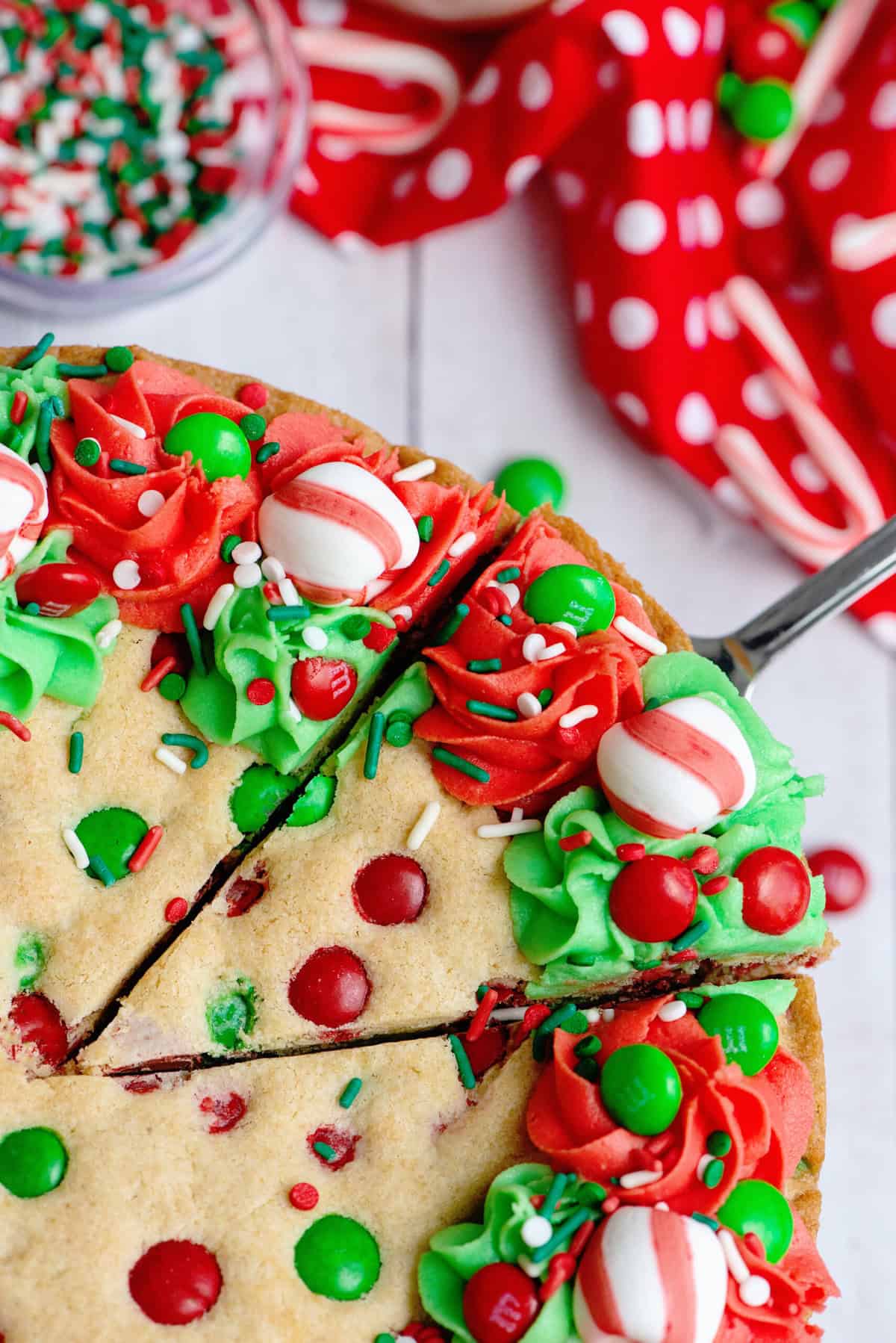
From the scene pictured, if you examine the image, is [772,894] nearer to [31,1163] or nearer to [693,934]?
[693,934]

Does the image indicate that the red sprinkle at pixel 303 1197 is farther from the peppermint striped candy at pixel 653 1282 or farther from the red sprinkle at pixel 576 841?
the red sprinkle at pixel 576 841

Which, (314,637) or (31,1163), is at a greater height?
(314,637)

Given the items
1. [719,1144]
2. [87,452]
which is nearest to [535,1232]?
[719,1144]

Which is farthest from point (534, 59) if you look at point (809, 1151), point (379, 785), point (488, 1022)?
point (809, 1151)

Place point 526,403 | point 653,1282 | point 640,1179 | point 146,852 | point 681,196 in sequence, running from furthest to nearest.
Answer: point 526,403 < point 681,196 < point 146,852 < point 640,1179 < point 653,1282

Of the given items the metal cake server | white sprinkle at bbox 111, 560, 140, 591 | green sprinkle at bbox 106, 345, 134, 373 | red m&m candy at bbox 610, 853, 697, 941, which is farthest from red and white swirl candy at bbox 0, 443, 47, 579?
the metal cake server

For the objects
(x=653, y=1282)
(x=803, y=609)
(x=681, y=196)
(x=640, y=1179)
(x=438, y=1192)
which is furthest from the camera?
(x=681, y=196)
